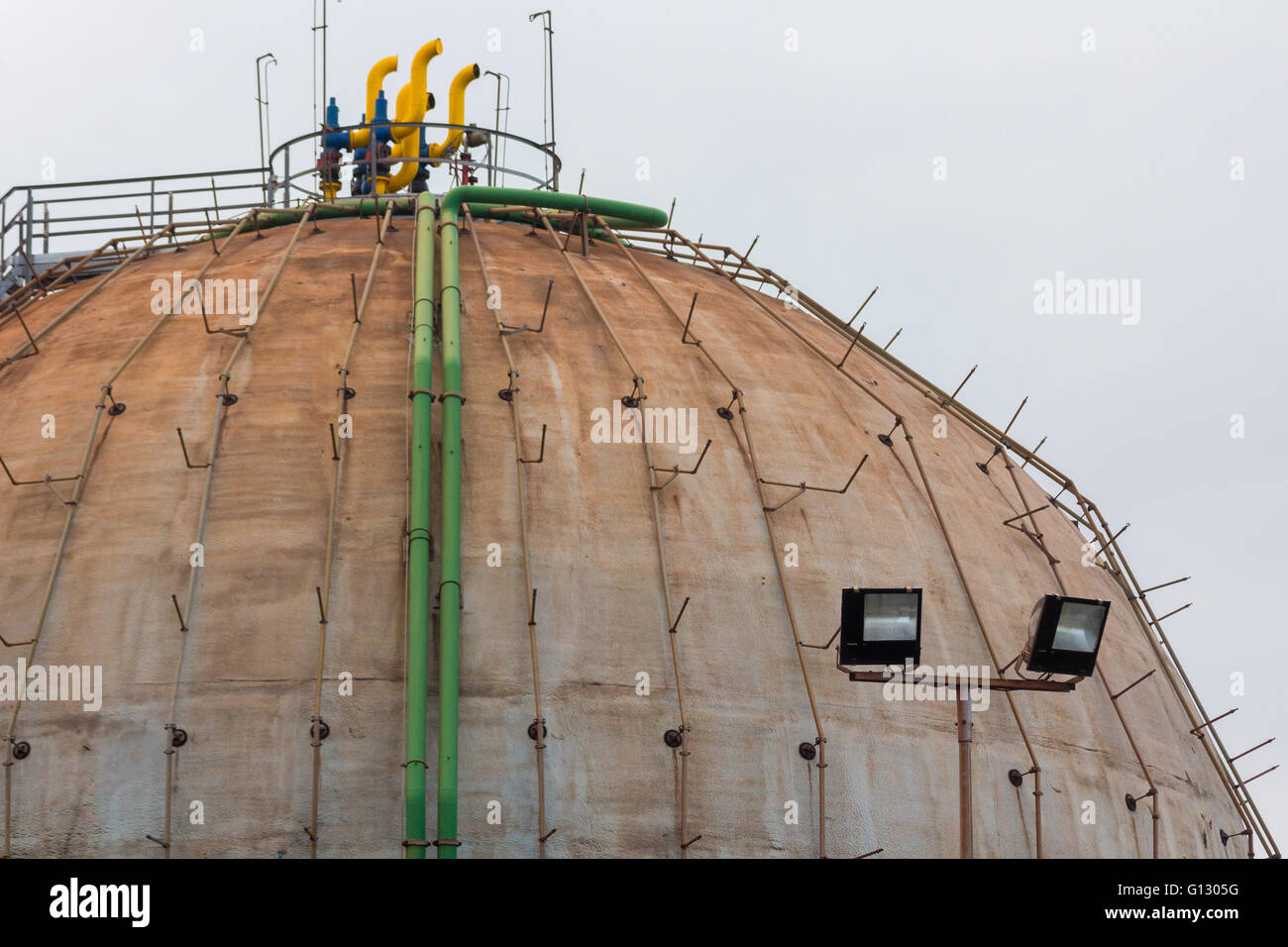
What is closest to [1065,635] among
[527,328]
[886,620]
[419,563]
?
[886,620]

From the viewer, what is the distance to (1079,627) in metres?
25.1

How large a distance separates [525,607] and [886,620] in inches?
278

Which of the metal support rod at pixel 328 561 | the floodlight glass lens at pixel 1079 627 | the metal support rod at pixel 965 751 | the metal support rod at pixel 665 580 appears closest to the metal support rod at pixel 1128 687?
the metal support rod at pixel 665 580

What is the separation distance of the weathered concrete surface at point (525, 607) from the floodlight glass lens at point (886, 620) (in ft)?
18.5

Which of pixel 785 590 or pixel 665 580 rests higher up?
pixel 665 580

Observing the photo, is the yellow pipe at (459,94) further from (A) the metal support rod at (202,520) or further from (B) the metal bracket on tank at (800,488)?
(B) the metal bracket on tank at (800,488)

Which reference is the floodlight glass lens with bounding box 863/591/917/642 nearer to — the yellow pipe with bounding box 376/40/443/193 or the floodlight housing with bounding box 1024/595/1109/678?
the floodlight housing with bounding box 1024/595/1109/678

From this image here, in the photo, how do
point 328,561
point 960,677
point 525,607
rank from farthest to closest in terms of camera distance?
point 328,561
point 525,607
point 960,677

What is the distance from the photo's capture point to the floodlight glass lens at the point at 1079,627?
2500 centimetres

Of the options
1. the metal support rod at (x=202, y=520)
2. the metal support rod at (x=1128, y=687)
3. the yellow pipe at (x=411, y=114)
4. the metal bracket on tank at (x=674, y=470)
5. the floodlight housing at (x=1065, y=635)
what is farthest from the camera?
the yellow pipe at (x=411, y=114)

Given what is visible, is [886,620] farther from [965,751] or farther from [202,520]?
[202,520]

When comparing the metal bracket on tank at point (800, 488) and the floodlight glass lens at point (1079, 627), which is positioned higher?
the metal bracket on tank at point (800, 488)
